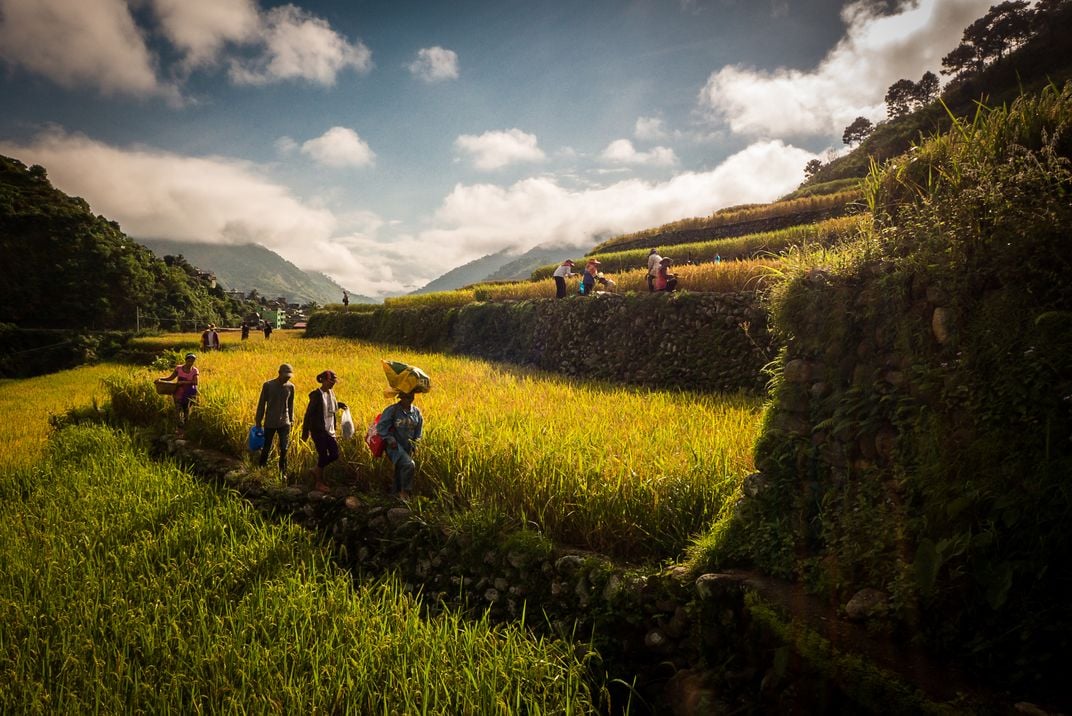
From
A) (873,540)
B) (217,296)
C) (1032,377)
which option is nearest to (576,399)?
(873,540)

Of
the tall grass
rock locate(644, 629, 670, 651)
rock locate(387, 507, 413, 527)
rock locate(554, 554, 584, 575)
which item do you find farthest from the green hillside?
rock locate(644, 629, 670, 651)

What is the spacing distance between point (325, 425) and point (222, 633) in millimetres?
2706

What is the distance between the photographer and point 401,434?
16.9 ft

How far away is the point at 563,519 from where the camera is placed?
173 inches

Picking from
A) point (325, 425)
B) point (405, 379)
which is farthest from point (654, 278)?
point (325, 425)

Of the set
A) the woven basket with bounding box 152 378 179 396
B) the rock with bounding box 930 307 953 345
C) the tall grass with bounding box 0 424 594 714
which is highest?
the rock with bounding box 930 307 953 345

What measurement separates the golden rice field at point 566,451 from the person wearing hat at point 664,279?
3.92 meters

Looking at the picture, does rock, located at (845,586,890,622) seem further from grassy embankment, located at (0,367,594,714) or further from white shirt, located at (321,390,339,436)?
white shirt, located at (321,390,339,436)

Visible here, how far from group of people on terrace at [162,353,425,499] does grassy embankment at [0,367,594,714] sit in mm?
1027

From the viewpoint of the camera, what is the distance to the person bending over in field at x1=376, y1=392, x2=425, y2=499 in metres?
5.12

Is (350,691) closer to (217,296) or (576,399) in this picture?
(576,399)

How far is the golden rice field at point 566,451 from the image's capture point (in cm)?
424

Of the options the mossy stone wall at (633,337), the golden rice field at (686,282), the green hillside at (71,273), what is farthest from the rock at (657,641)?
the green hillside at (71,273)

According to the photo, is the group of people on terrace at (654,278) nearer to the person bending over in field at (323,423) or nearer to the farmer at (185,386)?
the person bending over in field at (323,423)
